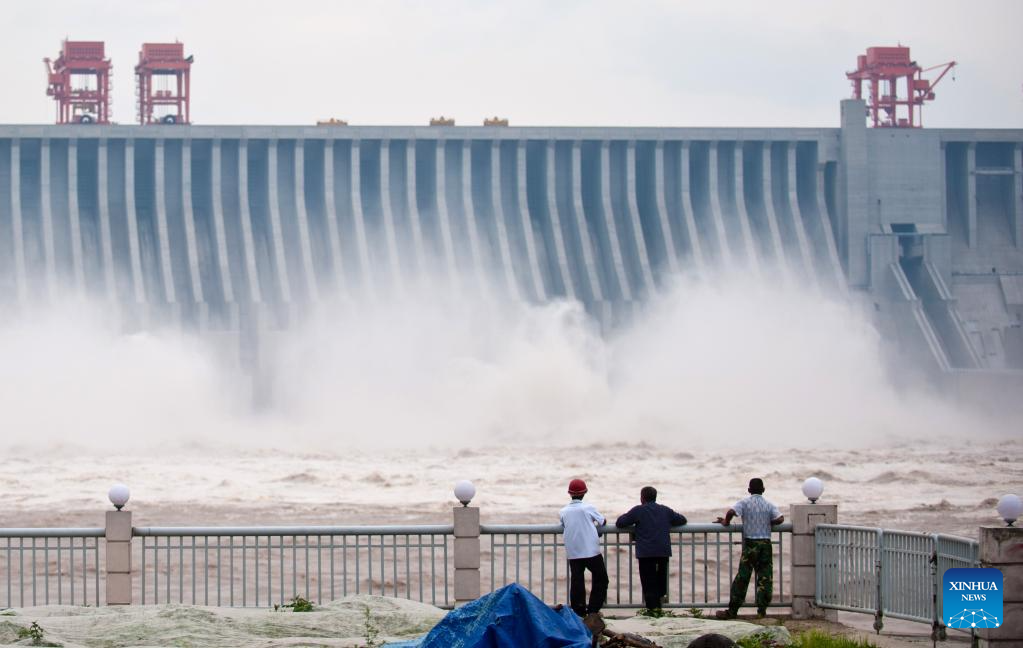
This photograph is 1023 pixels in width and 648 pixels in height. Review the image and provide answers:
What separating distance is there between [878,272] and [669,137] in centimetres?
818

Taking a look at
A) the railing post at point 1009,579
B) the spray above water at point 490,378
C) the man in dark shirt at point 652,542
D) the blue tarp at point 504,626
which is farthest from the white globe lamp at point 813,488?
the spray above water at point 490,378

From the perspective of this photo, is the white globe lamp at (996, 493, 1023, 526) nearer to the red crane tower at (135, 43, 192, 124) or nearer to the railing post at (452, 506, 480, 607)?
the railing post at (452, 506, 480, 607)

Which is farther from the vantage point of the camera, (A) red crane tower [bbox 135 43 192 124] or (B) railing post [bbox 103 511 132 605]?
(A) red crane tower [bbox 135 43 192 124]

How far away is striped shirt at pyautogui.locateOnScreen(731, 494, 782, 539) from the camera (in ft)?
45.0

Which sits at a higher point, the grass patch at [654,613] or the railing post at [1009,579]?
the railing post at [1009,579]

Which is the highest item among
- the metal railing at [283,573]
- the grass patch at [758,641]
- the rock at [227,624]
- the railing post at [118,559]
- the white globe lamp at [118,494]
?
the white globe lamp at [118,494]

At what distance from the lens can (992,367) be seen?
170 ft

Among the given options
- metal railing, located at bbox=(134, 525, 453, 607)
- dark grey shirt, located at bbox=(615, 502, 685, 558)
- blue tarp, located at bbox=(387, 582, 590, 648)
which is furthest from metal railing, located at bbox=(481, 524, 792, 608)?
blue tarp, located at bbox=(387, 582, 590, 648)

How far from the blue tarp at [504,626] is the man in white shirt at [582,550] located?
2.76 meters

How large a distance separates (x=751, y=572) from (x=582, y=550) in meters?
1.57

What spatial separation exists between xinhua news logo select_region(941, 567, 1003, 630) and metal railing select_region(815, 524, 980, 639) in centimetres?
78

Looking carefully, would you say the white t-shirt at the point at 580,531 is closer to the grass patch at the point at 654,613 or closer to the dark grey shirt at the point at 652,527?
the dark grey shirt at the point at 652,527

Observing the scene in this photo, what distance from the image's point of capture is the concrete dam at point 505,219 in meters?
49.8

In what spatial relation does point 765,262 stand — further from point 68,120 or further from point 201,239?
point 68,120
